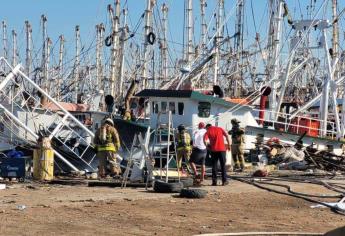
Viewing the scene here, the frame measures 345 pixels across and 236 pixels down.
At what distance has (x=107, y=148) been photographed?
19609 mm

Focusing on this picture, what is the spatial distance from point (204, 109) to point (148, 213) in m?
16.3

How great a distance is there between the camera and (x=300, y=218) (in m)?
11.7

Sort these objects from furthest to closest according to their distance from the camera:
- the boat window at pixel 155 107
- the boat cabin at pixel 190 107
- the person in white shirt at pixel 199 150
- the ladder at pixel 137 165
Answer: the boat window at pixel 155 107 → the boat cabin at pixel 190 107 → the person in white shirt at pixel 199 150 → the ladder at pixel 137 165

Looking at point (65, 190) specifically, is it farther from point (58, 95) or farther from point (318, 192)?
point (58, 95)

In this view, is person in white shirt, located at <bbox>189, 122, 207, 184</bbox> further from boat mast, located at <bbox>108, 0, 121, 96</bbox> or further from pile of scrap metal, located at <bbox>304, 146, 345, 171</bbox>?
boat mast, located at <bbox>108, 0, 121, 96</bbox>

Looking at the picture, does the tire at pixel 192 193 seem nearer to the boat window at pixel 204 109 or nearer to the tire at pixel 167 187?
the tire at pixel 167 187

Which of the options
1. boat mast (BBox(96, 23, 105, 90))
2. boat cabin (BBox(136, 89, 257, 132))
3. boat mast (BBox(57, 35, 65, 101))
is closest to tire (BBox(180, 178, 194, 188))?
boat cabin (BBox(136, 89, 257, 132))

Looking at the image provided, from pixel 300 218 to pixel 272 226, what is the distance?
109cm

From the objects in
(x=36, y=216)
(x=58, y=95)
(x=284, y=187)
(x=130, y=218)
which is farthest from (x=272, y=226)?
(x=58, y=95)

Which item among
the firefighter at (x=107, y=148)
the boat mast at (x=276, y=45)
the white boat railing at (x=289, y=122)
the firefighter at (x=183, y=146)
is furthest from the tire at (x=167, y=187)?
the boat mast at (x=276, y=45)

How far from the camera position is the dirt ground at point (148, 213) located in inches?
403

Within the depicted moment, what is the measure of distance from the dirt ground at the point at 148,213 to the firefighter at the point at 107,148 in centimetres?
355

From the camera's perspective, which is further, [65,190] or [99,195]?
[65,190]

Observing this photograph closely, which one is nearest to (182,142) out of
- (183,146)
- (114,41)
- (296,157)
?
(183,146)
